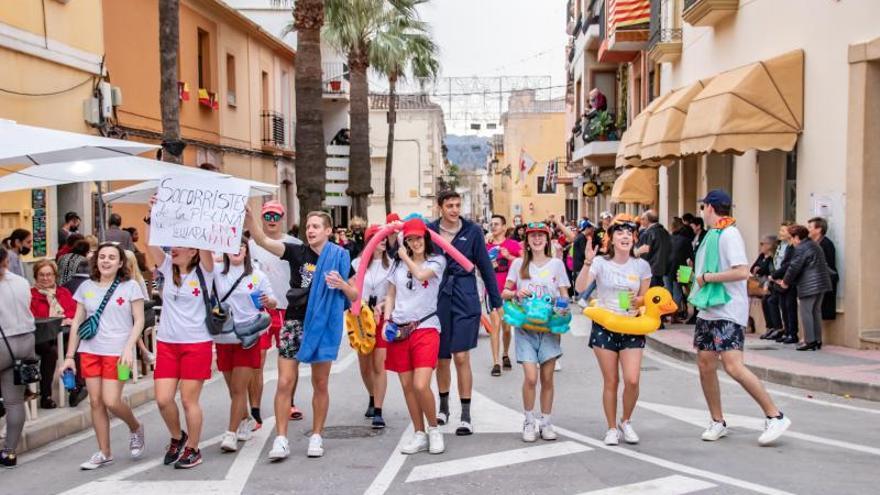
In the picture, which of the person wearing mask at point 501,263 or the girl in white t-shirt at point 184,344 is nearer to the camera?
the girl in white t-shirt at point 184,344

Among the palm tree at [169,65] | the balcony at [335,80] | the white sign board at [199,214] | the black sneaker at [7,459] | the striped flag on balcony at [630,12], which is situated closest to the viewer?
the white sign board at [199,214]

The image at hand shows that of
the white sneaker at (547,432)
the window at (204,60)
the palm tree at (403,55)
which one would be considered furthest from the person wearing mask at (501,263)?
the palm tree at (403,55)

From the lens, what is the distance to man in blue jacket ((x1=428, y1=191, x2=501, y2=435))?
8.08 m

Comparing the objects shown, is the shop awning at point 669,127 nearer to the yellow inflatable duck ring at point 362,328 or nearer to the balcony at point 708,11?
the balcony at point 708,11

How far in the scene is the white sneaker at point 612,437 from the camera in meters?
7.83

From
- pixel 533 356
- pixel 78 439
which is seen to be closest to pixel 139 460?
pixel 78 439

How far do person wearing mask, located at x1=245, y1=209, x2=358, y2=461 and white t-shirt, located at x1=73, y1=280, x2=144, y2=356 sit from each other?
3.49 ft

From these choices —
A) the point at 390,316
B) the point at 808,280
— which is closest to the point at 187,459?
the point at 390,316

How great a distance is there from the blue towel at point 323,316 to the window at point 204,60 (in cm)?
2079

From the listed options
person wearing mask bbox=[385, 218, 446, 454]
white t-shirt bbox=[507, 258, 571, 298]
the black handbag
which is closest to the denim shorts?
white t-shirt bbox=[507, 258, 571, 298]

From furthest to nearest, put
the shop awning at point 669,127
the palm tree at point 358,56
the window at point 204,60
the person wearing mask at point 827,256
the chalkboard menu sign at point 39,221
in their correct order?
1. the palm tree at point 358,56
2. the window at point 204,60
3. the shop awning at point 669,127
4. the chalkboard menu sign at point 39,221
5. the person wearing mask at point 827,256

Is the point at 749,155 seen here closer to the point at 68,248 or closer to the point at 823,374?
the point at 823,374

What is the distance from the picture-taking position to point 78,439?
342 inches

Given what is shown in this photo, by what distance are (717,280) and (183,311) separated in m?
4.07
